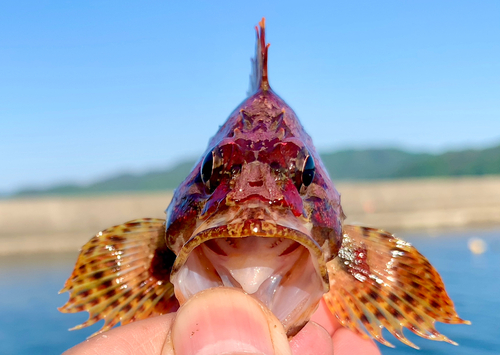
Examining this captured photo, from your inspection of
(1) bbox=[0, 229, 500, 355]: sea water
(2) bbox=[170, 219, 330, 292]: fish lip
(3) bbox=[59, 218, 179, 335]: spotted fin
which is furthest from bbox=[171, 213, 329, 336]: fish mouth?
(1) bbox=[0, 229, 500, 355]: sea water

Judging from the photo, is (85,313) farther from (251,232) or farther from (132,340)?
(251,232)

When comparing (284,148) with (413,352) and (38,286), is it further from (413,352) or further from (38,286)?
(38,286)

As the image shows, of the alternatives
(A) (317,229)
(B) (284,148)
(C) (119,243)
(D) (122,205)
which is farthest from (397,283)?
(D) (122,205)

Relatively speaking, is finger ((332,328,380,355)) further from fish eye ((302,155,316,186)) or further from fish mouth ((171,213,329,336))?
fish eye ((302,155,316,186))

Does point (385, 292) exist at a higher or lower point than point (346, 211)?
higher

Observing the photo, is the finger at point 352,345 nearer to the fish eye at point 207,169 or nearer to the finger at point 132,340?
the fish eye at point 207,169

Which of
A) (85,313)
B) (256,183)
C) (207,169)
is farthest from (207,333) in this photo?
(85,313)

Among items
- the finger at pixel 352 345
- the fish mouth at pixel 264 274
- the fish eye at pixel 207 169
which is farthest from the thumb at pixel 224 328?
the finger at pixel 352 345

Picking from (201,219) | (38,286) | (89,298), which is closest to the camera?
(201,219)
